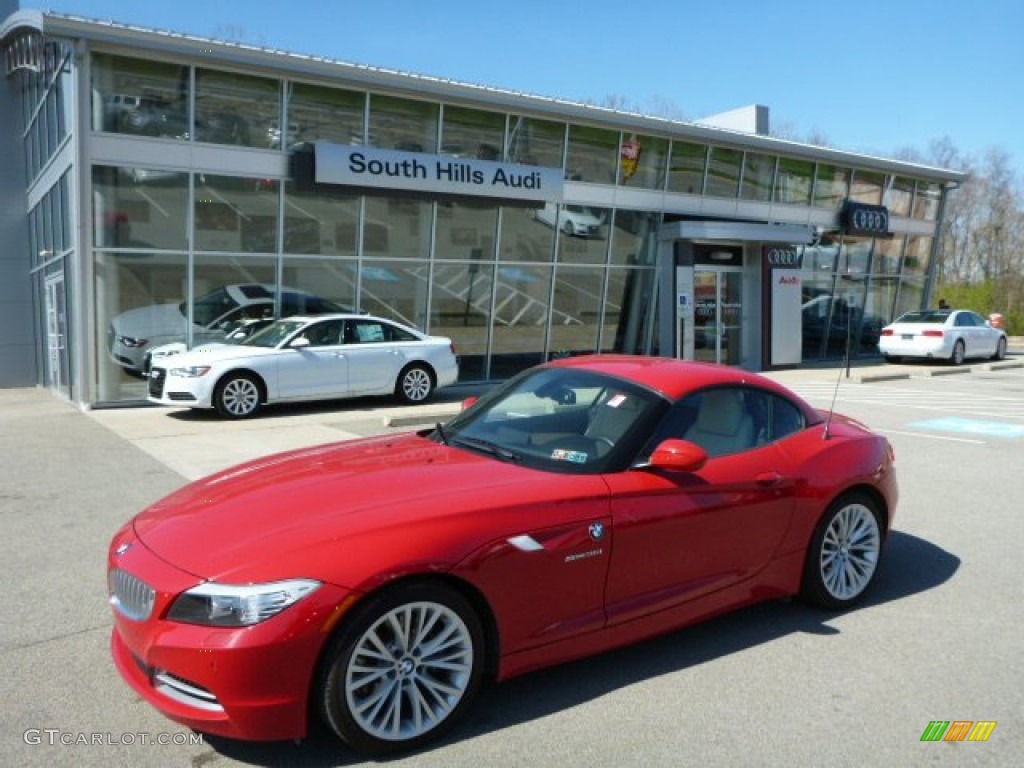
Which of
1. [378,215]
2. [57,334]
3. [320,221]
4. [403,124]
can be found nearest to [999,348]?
[403,124]

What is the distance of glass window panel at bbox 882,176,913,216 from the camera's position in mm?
26477

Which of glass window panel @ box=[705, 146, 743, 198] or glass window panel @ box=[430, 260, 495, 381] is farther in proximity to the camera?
glass window panel @ box=[705, 146, 743, 198]

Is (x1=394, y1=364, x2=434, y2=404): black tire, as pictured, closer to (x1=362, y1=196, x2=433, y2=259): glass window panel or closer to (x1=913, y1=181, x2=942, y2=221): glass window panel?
(x1=362, y1=196, x2=433, y2=259): glass window panel

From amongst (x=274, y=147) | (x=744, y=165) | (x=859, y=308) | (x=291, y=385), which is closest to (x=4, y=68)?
(x=274, y=147)

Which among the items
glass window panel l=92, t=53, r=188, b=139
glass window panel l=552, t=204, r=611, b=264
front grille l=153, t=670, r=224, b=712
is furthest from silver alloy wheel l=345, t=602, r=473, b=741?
glass window panel l=552, t=204, r=611, b=264

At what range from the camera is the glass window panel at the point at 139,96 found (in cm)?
1360

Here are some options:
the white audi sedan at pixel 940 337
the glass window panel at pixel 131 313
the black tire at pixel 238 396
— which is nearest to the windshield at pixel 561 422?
the black tire at pixel 238 396

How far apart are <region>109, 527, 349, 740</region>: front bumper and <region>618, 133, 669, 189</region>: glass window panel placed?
18.3m

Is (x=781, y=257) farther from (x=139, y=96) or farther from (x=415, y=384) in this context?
(x=139, y=96)

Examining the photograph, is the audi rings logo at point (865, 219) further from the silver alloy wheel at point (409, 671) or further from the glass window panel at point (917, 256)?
the silver alloy wheel at point (409, 671)

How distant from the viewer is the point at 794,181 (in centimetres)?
2384

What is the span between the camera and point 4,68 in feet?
65.6

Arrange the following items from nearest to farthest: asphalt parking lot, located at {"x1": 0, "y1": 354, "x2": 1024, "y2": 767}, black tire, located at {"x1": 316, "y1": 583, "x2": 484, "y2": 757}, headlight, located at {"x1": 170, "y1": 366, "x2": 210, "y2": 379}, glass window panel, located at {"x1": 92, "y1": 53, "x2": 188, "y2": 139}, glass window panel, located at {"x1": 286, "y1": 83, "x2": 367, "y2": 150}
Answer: black tire, located at {"x1": 316, "y1": 583, "x2": 484, "y2": 757} < asphalt parking lot, located at {"x1": 0, "y1": 354, "x2": 1024, "y2": 767} < headlight, located at {"x1": 170, "y1": 366, "x2": 210, "y2": 379} < glass window panel, located at {"x1": 92, "y1": 53, "x2": 188, "y2": 139} < glass window panel, located at {"x1": 286, "y1": 83, "x2": 367, "y2": 150}

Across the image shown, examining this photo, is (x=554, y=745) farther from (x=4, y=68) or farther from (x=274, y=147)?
(x=4, y=68)
